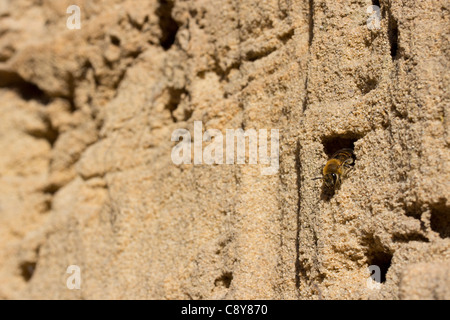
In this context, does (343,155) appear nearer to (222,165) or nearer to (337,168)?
(337,168)

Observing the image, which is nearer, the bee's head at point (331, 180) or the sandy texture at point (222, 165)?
the sandy texture at point (222, 165)

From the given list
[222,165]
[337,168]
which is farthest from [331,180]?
[222,165]

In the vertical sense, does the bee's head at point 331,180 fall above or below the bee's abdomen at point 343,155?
below

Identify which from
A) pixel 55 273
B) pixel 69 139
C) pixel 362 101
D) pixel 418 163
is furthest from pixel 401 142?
pixel 69 139

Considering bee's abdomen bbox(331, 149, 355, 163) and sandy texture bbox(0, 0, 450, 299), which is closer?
sandy texture bbox(0, 0, 450, 299)

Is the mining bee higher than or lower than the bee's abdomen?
lower

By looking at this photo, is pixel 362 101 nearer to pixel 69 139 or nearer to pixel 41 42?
pixel 69 139
